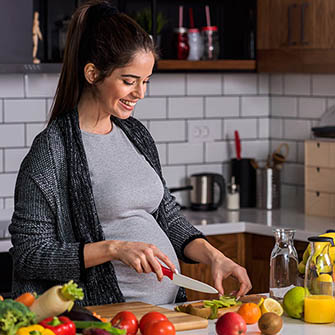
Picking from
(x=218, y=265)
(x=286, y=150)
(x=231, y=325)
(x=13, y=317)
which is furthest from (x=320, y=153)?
(x=13, y=317)

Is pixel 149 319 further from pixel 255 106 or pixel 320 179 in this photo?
pixel 255 106

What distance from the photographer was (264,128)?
15.1 feet

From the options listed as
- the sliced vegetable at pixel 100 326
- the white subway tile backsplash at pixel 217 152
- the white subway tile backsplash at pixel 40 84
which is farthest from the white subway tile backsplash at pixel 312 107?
the sliced vegetable at pixel 100 326

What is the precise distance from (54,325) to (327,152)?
252 cm

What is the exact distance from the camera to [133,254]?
214cm

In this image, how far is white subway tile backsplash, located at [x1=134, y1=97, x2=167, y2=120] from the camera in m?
4.18

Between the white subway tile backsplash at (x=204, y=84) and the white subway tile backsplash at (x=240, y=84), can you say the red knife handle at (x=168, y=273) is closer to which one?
the white subway tile backsplash at (x=204, y=84)

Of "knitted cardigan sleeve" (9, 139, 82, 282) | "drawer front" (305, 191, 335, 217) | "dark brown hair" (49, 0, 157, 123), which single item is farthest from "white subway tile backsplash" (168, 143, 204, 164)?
"knitted cardigan sleeve" (9, 139, 82, 282)

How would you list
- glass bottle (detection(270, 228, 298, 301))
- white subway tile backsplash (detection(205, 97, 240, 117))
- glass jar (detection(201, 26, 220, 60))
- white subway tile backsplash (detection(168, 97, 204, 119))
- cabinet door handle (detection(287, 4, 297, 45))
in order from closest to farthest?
glass bottle (detection(270, 228, 298, 301)) < cabinet door handle (detection(287, 4, 297, 45)) < glass jar (detection(201, 26, 220, 60)) < white subway tile backsplash (detection(168, 97, 204, 119)) < white subway tile backsplash (detection(205, 97, 240, 117))

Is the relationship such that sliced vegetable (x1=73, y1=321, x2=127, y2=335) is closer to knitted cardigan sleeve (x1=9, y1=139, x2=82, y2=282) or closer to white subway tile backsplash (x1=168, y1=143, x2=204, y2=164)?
knitted cardigan sleeve (x1=9, y1=139, x2=82, y2=282)

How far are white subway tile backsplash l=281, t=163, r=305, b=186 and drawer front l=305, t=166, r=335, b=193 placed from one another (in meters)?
0.32

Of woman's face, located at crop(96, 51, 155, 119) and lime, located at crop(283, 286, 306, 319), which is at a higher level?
woman's face, located at crop(96, 51, 155, 119)

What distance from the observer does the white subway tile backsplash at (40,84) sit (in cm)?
390

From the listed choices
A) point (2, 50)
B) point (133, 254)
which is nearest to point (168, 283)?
point (133, 254)
